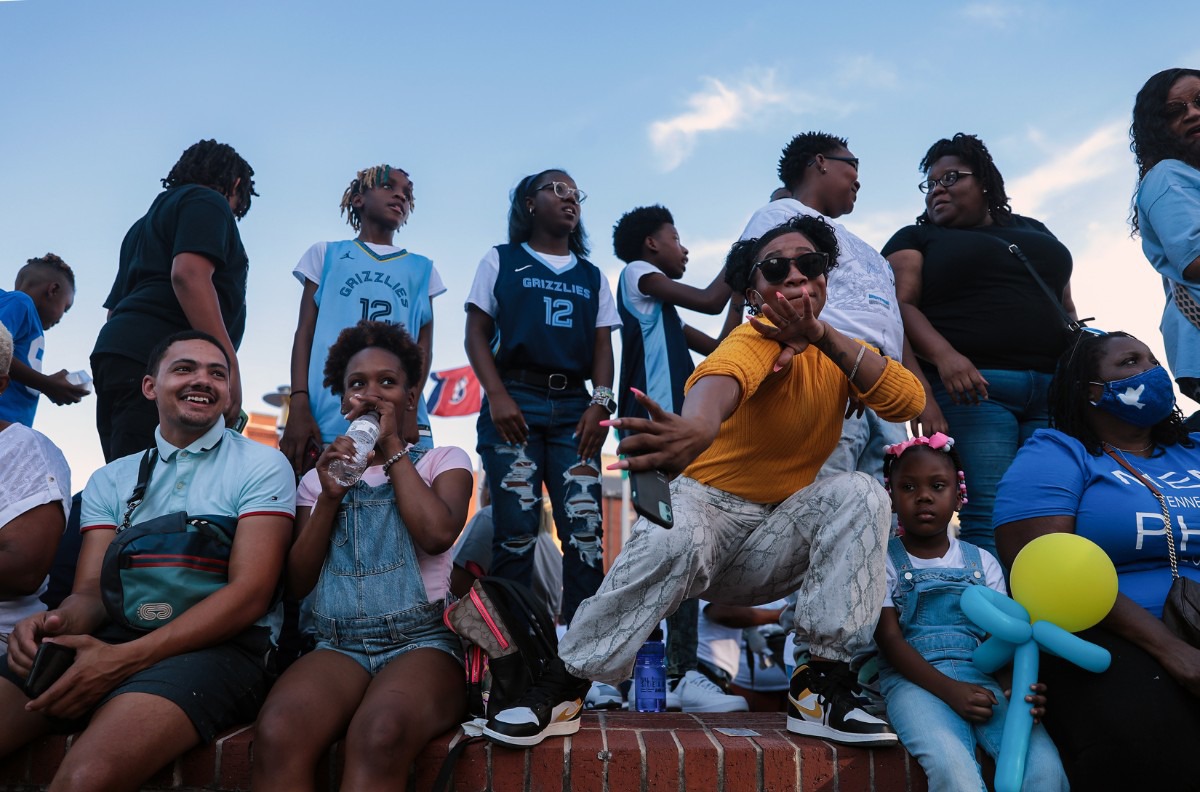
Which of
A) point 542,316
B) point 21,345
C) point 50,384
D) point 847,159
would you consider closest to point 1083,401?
point 847,159

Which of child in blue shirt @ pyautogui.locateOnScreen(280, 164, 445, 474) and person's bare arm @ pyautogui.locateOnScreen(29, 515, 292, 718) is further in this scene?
child in blue shirt @ pyautogui.locateOnScreen(280, 164, 445, 474)

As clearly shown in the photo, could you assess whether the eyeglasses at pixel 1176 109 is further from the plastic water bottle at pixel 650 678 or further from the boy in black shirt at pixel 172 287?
the boy in black shirt at pixel 172 287

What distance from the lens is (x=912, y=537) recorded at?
3.35 m

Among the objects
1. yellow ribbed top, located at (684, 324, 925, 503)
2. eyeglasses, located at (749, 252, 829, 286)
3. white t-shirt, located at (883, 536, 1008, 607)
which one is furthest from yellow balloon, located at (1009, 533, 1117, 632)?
eyeglasses, located at (749, 252, 829, 286)

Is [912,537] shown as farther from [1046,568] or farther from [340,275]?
[340,275]

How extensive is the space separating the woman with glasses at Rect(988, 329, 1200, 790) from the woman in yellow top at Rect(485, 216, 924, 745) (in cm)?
50

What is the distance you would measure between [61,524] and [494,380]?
5.79 feet

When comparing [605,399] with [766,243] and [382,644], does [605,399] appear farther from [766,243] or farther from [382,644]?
[382,644]

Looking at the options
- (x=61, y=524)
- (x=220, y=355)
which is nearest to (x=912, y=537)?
(x=220, y=355)

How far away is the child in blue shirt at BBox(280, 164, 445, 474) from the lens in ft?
13.4

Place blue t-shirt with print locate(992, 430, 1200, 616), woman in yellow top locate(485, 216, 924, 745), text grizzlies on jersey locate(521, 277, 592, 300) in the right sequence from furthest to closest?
1. text grizzlies on jersey locate(521, 277, 592, 300)
2. blue t-shirt with print locate(992, 430, 1200, 616)
3. woman in yellow top locate(485, 216, 924, 745)

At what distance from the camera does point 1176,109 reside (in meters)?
3.68

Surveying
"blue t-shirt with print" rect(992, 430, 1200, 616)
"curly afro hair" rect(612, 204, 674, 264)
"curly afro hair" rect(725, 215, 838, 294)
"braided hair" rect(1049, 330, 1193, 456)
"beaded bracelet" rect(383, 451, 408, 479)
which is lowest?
"blue t-shirt with print" rect(992, 430, 1200, 616)

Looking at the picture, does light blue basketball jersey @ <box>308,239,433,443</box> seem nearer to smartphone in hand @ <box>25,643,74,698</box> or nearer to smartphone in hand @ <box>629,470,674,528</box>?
smartphone in hand @ <box>25,643,74,698</box>
